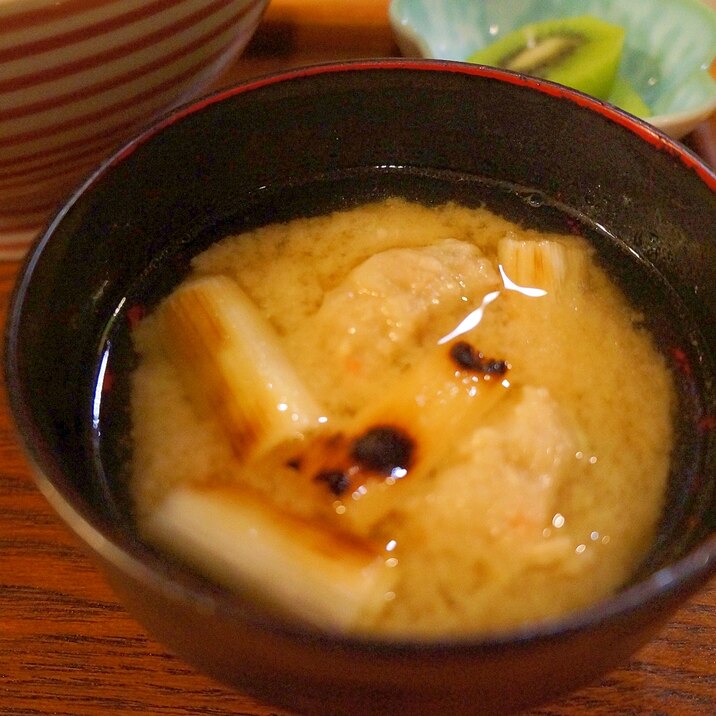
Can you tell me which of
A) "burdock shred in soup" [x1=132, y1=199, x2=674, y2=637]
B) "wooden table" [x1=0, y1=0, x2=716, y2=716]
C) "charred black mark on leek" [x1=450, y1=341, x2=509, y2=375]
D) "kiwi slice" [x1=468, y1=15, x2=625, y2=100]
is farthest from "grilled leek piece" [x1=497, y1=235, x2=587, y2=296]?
"kiwi slice" [x1=468, y1=15, x2=625, y2=100]

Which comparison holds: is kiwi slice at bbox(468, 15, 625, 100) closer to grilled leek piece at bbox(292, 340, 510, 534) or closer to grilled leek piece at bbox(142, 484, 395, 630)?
grilled leek piece at bbox(292, 340, 510, 534)

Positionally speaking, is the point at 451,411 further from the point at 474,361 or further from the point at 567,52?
the point at 567,52

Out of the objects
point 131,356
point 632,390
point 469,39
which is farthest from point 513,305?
point 469,39

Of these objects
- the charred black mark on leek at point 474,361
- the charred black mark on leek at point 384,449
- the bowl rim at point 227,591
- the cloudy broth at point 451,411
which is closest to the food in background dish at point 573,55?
the cloudy broth at point 451,411

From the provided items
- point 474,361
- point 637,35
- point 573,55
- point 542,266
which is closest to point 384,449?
point 474,361

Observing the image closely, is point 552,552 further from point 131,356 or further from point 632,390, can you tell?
point 131,356
